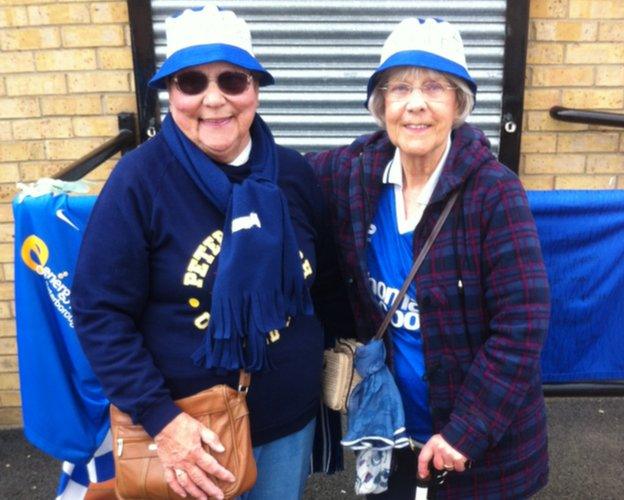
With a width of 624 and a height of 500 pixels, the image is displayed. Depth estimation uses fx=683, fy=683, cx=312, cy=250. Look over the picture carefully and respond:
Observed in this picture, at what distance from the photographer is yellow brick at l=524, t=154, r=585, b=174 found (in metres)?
3.63

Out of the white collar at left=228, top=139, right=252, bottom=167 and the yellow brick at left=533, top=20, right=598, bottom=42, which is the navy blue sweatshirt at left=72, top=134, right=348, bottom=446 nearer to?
the white collar at left=228, top=139, right=252, bottom=167

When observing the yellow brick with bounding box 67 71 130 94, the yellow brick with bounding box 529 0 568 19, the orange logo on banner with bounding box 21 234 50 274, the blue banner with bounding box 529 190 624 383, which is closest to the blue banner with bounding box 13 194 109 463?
the orange logo on banner with bounding box 21 234 50 274

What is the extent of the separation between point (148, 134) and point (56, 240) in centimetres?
119

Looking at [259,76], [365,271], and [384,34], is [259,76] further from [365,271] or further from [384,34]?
[384,34]

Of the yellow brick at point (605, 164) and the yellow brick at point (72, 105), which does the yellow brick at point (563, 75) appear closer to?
the yellow brick at point (605, 164)

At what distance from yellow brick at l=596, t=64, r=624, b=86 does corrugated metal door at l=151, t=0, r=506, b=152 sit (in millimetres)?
506

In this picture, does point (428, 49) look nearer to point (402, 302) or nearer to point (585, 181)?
point (402, 302)

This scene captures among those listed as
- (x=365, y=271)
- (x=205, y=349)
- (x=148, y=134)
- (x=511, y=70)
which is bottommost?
(x=205, y=349)

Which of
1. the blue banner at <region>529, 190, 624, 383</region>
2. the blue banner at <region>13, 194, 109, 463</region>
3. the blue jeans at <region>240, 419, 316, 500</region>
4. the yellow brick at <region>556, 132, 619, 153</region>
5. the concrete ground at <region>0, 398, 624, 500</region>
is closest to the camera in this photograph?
the blue jeans at <region>240, 419, 316, 500</region>

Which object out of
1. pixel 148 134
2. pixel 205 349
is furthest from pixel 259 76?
pixel 148 134

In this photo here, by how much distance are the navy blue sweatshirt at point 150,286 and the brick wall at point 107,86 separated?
6.18 feet

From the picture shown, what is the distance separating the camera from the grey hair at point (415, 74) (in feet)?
6.16

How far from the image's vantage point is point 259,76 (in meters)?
1.94

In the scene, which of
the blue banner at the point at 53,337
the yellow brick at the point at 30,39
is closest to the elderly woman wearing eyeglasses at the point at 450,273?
the blue banner at the point at 53,337
